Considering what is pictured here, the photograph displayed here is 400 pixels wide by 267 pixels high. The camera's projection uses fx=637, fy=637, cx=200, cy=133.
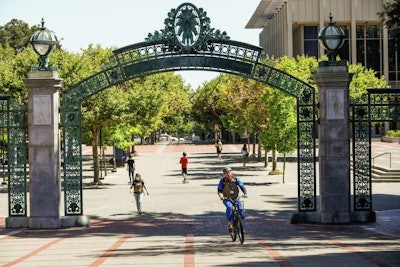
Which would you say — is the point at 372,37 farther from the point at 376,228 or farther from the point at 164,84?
the point at 376,228

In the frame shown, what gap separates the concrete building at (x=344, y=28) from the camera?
254 ft

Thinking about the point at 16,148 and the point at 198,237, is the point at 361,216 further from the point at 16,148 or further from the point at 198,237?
the point at 16,148

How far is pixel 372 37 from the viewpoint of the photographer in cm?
8050

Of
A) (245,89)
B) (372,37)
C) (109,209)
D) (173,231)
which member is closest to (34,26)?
(372,37)

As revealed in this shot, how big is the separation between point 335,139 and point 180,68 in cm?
478

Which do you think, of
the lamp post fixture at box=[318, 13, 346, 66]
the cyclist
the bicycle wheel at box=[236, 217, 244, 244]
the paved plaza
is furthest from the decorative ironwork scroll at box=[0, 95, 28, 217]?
the lamp post fixture at box=[318, 13, 346, 66]

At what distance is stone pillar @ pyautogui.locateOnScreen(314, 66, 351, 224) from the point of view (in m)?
17.3

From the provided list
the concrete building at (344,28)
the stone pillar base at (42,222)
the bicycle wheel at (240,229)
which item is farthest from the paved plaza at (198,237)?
the concrete building at (344,28)

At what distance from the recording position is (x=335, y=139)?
57.0ft

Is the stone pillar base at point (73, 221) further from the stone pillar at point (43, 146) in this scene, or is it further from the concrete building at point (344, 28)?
the concrete building at point (344, 28)

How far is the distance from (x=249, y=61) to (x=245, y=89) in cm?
2233

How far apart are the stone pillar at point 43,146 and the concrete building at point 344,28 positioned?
62604 mm

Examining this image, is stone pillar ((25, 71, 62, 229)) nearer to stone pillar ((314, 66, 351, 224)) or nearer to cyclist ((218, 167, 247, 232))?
cyclist ((218, 167, 247, 232))

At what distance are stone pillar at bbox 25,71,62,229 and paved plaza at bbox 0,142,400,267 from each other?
66cm
